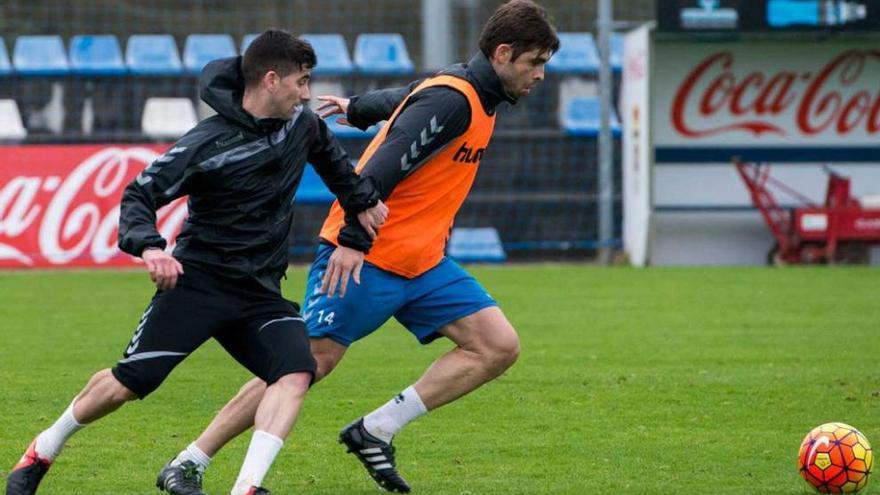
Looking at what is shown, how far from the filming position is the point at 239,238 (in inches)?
240

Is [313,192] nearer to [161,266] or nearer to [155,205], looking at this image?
[155,205]

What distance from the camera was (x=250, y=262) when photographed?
6.11 metres

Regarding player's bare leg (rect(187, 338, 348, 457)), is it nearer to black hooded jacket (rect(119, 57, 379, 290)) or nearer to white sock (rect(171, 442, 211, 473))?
white sock (rect(171, 442, 211, 473))

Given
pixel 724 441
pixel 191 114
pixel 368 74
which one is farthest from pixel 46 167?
pixel 724 441

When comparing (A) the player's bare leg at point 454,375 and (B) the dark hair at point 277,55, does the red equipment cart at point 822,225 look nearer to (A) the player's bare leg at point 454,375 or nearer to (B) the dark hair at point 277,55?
(A) the player's bare leg at point 454,375

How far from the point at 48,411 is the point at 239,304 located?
311 cm

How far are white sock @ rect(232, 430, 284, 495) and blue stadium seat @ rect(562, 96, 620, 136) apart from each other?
16.4 meters

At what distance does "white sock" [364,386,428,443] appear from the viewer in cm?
691

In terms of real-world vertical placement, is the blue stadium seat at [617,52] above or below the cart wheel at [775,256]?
above

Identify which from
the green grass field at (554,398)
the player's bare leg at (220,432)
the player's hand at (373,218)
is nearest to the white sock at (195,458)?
the player's bare leg at (220,432)

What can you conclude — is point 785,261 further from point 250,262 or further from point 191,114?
point 250,262

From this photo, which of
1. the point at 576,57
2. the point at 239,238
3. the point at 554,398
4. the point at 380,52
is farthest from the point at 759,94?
the point at 239,238

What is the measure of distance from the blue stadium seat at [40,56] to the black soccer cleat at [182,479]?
16.3 m

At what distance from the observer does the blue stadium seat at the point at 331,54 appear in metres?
22.5
